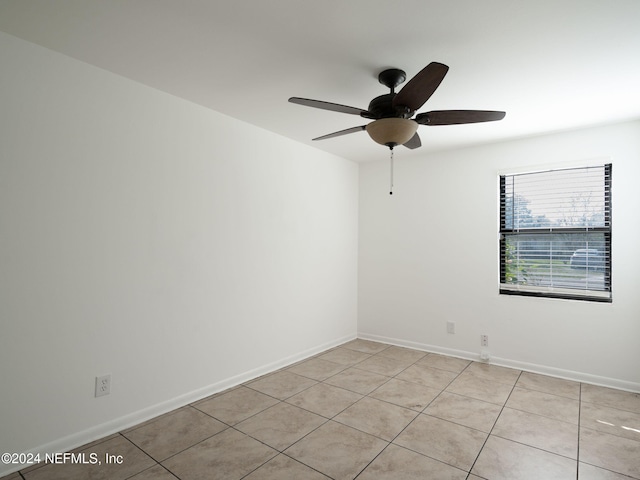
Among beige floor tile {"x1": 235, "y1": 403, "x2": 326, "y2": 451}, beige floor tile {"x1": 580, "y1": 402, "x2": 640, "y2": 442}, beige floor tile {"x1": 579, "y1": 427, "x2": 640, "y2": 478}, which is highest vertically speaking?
beige floor tile {"x1": 580, "y1": 402, "x2": 640, "y2": 442}

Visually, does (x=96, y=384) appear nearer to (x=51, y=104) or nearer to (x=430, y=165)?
(x=51, y=104)

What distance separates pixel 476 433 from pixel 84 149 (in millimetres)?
3111

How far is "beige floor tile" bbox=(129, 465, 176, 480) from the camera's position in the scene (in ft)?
6.21

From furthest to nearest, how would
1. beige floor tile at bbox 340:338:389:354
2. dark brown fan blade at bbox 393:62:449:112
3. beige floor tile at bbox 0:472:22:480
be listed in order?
beige floor tile at bbox 340:338:389:354 → beige floor tile at bbox 0:472:22:480 → dark brown fan blade at bbox 393:62:449:112

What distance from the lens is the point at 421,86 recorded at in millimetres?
1859

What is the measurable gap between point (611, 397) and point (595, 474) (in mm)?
1362

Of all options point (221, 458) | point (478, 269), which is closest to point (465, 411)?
point (478, 269)

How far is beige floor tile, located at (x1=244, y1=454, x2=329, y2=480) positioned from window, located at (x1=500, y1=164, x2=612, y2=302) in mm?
2783

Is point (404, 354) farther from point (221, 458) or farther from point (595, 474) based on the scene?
point (221, 458)

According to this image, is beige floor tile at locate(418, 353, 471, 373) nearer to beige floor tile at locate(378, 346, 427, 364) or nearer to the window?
beige floor tile at locate(378, 346, 427, 364)

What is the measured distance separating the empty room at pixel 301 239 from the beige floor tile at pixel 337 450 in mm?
21

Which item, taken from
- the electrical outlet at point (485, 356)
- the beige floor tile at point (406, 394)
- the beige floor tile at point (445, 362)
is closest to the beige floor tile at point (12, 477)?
the beige floor tile at point (406, 394)

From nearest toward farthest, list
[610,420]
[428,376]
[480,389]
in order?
1. [610,420]
2. [480,389]
3. [428,376]

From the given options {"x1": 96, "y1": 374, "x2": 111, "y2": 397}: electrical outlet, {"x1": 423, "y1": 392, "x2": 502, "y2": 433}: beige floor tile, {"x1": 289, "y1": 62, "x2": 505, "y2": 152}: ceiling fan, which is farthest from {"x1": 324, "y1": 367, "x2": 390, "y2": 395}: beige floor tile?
{"x1": 289, "y1": 62, "x2": 505, "y2": 152}: ceiling fan
